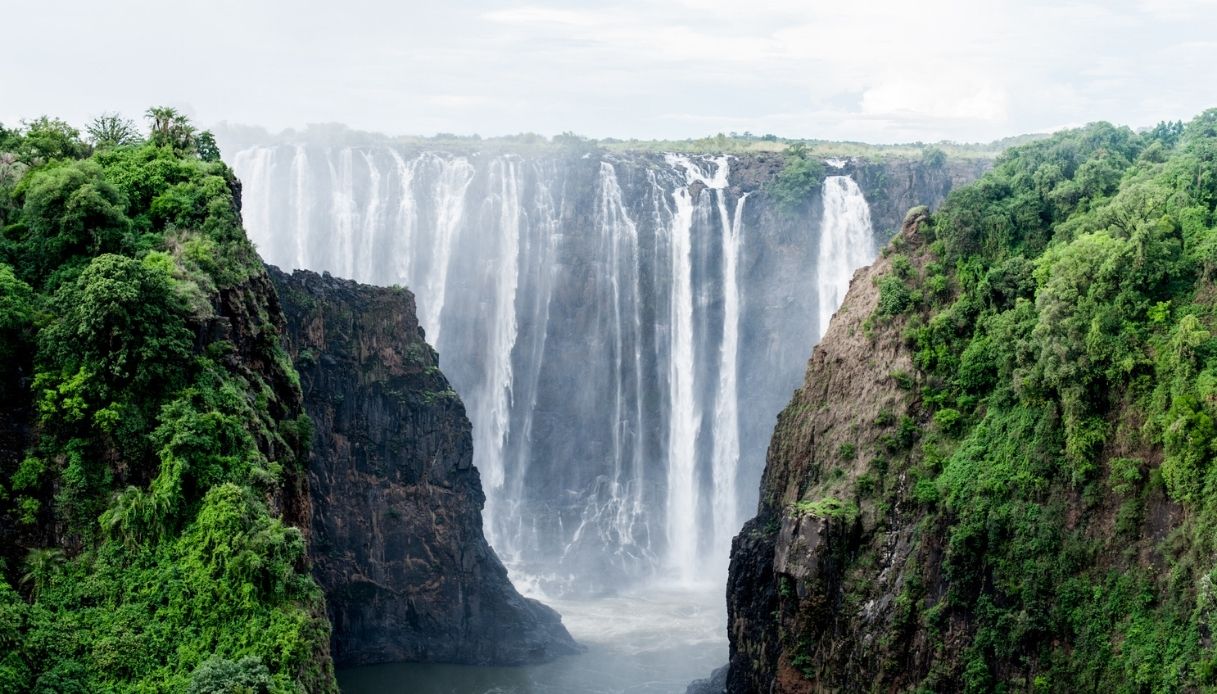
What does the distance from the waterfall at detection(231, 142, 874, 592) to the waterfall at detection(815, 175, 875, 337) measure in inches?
3.8

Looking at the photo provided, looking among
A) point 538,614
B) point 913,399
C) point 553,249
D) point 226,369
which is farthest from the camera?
point 553,249

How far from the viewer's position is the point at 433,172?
65.7 metres

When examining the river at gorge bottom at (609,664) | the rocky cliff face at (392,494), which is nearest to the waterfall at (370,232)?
the rocky cliff face at (392,494)

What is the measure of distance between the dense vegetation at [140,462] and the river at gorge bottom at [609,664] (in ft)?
46.8

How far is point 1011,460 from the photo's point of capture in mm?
37562

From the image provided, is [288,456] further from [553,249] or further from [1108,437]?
[553,249]

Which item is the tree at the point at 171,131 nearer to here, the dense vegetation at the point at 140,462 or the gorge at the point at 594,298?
the dense vegetation at the point at 140,462

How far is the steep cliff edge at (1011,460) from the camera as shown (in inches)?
1347

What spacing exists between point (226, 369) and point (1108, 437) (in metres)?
21.1

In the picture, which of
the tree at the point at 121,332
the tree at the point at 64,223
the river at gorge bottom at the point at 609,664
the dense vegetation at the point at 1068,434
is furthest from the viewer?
the river at gorge bottom at the point at 609,664

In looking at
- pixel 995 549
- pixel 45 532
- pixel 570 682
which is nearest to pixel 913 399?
pixel 995 549

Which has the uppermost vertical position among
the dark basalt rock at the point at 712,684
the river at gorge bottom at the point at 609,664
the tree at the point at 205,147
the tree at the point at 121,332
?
the tree at the point at 205,147

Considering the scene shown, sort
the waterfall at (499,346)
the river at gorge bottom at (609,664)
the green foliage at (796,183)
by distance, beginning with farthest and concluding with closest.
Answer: the green foliage at (796,183)
the waterfall at (499,346)
the river at gorge bottom at (609,664)

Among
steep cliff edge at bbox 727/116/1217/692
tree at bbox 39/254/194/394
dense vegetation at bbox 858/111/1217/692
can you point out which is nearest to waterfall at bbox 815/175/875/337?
steep cliff edge at bbox 727/116/1217/692
